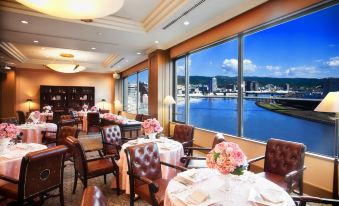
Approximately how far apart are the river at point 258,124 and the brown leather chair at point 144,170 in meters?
2.46

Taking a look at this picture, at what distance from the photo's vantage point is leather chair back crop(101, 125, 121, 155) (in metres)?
4.07

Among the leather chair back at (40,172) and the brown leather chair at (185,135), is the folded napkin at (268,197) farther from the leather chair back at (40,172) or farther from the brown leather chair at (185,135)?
the brown leather chair at (185,135)

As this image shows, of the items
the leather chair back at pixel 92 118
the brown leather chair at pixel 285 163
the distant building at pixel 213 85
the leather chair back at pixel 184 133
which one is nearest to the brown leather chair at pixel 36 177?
the leather chair back at pixel 184 133

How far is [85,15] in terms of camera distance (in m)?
2.44

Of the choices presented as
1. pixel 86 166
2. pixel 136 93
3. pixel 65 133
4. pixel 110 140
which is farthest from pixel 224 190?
pixel 136 93

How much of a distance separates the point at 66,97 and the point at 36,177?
35.4ft

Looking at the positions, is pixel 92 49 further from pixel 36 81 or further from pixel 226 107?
pixel 36 81

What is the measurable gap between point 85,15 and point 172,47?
4645mm

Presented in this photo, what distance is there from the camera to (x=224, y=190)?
1.74m

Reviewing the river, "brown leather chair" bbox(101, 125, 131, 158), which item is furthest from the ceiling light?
the river

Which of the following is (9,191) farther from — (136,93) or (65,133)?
(136,93)

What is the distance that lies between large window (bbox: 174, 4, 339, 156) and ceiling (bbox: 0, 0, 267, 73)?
2.48ft

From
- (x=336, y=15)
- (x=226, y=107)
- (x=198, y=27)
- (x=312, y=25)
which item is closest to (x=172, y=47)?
(x=198, y=27)

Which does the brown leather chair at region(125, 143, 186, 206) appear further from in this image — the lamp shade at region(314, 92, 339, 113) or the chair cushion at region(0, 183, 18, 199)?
the lamp shade at region(314, 92, 339, 113)
